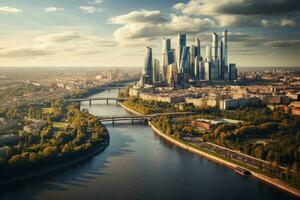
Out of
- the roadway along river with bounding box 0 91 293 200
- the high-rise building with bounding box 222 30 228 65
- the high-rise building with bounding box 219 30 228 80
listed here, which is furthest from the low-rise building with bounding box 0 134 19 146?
the high-rise building with bounding box 222 30 228 65

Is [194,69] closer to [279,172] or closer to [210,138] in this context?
[210,138]

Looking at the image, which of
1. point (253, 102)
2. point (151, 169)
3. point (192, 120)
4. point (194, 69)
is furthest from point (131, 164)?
point (194, 69)

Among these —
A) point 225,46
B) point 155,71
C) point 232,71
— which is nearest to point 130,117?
point 155,71

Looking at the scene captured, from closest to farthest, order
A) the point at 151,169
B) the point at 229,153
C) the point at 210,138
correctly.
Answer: the point at 151,169 < the point at 229,153 < the point at 210,138

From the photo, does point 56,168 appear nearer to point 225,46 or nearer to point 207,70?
point 207,70

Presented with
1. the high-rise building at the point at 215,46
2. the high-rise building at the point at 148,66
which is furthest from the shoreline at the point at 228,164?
the high-rise building at the point at 215,46

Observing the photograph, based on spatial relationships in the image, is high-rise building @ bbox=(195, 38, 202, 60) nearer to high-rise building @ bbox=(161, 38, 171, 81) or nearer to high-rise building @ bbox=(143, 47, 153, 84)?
high-rise building @ bbox=(161, 38, 171, 81)
